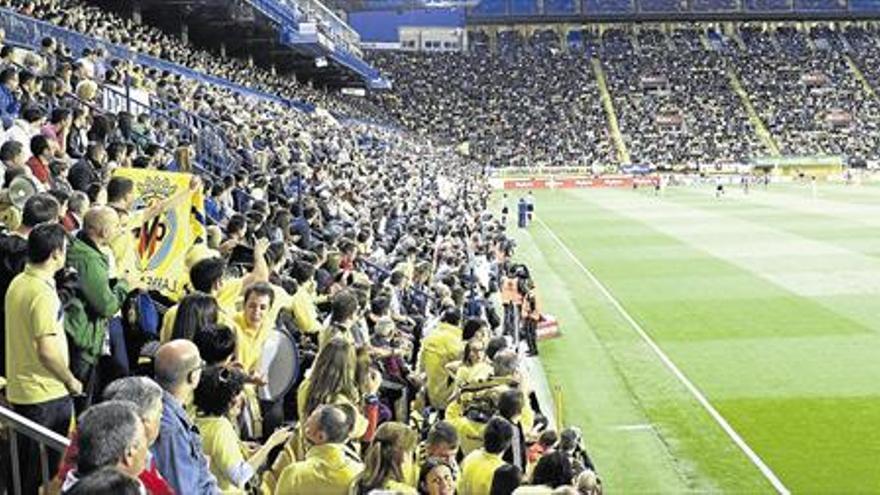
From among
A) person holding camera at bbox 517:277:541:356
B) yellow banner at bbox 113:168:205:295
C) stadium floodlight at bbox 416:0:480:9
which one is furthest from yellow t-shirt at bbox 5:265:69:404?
stadium floodlight at bbox 416:0:480:9

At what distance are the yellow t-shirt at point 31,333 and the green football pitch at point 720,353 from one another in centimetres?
700

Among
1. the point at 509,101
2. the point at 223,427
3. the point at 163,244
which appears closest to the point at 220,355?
the point at 223,427

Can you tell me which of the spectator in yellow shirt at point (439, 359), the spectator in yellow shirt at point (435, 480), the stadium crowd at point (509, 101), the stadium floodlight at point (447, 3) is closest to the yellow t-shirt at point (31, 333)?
the spectator in yellow shirt at point (435, 480)

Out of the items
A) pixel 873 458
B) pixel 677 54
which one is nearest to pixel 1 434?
pixel 873 458

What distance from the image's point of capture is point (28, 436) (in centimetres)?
510

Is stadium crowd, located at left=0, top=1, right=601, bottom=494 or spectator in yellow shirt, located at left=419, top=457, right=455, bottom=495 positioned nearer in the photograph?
stadium crowd, located at left=0, top=1, right=601, bottom=494

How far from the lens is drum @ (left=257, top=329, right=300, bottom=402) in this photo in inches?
272

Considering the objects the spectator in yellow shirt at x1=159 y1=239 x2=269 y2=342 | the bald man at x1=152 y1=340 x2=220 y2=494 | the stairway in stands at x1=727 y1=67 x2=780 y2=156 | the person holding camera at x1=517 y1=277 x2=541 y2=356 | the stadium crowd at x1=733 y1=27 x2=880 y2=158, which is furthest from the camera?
the stadium crowd at x1=733 y1=27 x2=880 y2=158

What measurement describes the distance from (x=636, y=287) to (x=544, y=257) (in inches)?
255

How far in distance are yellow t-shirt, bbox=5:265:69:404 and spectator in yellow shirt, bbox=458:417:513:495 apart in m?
2.23

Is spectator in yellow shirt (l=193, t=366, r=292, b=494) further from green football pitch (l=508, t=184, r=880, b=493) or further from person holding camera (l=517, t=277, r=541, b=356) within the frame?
person holding camera (l=517, t=277, r=541, b=356)

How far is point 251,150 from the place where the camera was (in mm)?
21000

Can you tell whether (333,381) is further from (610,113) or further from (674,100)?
(674,100)

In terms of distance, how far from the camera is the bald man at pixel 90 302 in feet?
20.6
